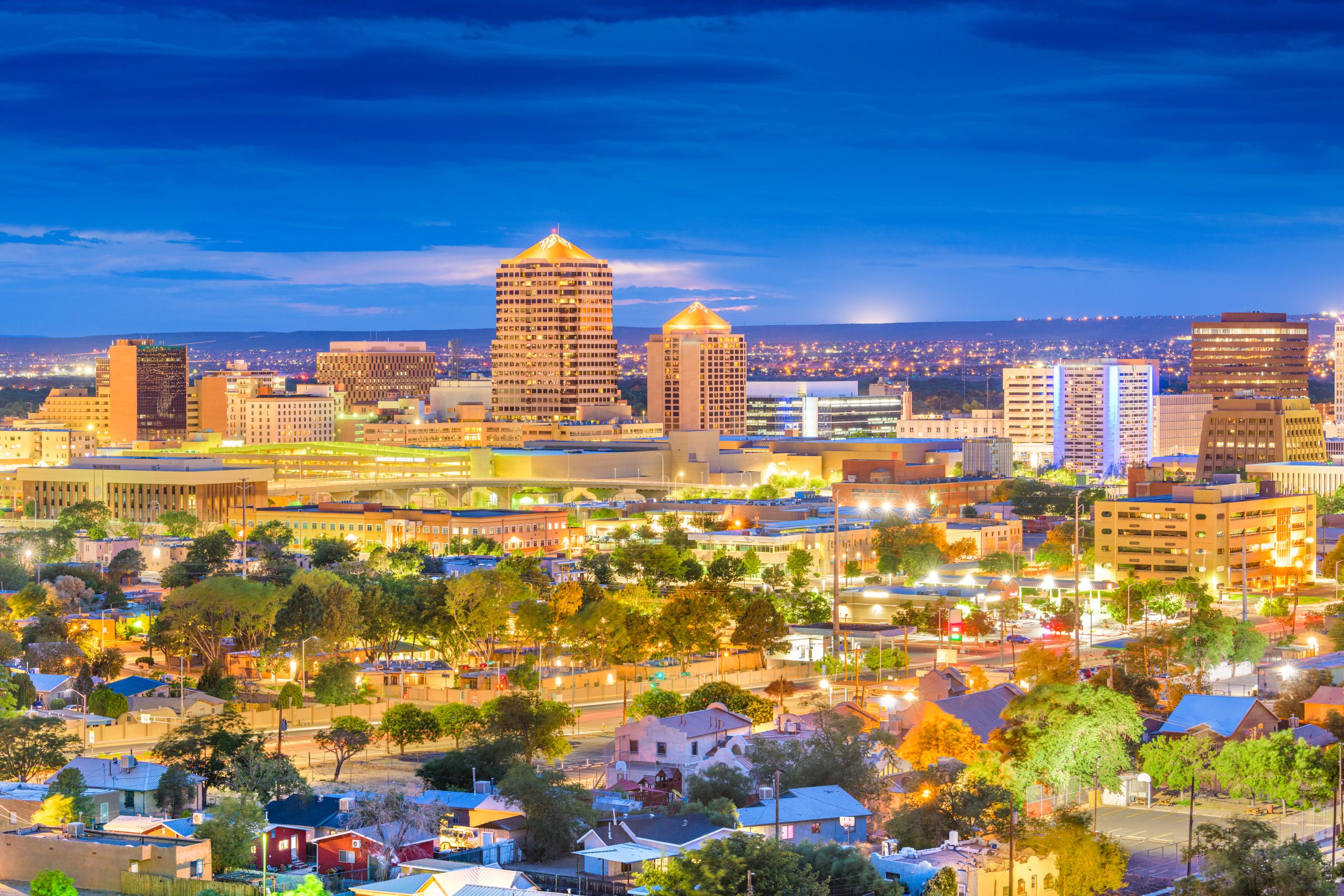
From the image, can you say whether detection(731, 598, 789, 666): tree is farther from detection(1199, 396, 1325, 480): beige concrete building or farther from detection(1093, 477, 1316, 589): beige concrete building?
detection(1199, 396, 1325, 480): beige concrete building

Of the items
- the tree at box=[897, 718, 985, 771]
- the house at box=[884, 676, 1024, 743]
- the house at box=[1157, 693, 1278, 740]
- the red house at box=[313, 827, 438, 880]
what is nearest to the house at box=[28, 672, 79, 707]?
the red house at box=[313, 827, 438, 880]

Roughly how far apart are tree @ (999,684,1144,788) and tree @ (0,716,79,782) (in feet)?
65.2

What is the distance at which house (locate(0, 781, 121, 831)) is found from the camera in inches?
1454

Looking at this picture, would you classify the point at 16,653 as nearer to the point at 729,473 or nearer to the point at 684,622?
the point at 684,622

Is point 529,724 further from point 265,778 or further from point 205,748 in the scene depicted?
point 265,778

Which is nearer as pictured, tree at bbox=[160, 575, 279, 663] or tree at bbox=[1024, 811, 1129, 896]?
tree at bbox=[1024, 811, 1129, 896]

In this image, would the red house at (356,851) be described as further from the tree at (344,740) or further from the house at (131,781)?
the tree at (344,740)

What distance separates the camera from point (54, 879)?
33.5m

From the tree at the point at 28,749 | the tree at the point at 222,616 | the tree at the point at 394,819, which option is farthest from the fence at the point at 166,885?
the tree at the point at 222,616

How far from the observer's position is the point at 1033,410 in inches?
7175

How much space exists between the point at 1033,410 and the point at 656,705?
13514 centimetres

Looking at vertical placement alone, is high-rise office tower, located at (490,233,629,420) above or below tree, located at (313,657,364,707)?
above

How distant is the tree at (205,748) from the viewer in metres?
42.5

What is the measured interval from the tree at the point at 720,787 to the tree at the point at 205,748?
9.67 meters
